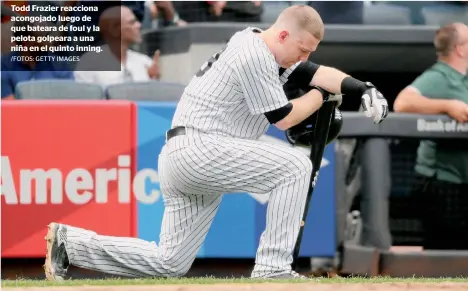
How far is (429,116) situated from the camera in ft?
23.9

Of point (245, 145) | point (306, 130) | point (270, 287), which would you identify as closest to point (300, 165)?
point (245, 145)

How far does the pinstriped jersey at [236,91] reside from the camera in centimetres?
516

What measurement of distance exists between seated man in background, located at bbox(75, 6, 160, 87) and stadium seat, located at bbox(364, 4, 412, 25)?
6.11 feet

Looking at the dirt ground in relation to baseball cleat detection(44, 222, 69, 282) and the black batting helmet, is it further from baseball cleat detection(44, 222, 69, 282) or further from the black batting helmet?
the black batting helmet

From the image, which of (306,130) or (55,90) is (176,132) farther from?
(55,90)

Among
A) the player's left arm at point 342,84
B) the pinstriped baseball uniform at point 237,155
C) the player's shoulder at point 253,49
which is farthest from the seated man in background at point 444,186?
the player's shoulder at point 253,49

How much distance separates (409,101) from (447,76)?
0.32 m

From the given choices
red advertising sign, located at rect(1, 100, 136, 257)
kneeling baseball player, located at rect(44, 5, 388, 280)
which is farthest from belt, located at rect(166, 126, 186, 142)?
red advertising sign, located at rect(1, 100, 136, 257)

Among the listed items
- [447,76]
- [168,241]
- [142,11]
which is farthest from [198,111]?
[142,11]

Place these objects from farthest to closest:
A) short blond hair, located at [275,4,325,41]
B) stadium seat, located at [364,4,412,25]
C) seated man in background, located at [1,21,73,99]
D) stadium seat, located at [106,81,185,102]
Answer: stadium seat, located at [364,4,412,25]
seated man in background, located at [1,21,73,99]
stadium seat, located at [106,81,185,102]
short blond hair, located at [275,4,325,41]

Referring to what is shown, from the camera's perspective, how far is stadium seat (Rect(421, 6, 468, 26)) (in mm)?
9312

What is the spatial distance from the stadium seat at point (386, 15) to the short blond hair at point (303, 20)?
4139 mm

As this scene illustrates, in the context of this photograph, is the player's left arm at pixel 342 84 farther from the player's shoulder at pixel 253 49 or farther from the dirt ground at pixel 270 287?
the dirt ground at pixel 270 287

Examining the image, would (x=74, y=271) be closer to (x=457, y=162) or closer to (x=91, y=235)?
(x=91, y=235)
